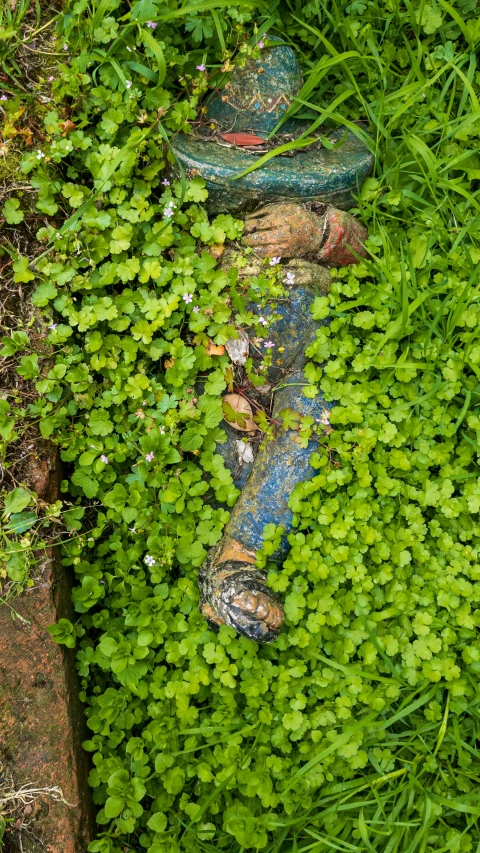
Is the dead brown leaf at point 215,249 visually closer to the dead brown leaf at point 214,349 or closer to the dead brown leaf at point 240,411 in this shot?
the dead brown leaf at point 214,349

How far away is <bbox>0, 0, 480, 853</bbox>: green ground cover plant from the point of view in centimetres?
295

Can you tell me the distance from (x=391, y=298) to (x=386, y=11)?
1.76 metres

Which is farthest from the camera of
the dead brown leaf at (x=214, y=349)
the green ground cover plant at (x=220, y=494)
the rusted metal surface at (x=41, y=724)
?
the dead brown leaf at (x=214, y=349)

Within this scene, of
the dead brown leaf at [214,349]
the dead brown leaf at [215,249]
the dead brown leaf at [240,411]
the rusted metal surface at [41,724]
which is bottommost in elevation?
the rusted metal surface at [41,724]

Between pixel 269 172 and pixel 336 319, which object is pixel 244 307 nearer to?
pixel 336 319

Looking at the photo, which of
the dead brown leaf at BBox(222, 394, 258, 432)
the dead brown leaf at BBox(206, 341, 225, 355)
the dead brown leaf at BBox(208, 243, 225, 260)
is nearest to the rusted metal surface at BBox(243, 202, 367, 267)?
the dead brown leaf at BBox(208, 243, 225, 260)

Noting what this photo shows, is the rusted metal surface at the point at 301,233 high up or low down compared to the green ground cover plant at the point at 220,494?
up

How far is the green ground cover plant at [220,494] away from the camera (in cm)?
295

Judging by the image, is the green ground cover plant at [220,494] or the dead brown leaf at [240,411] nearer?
the green ground cover plant at [220,494]

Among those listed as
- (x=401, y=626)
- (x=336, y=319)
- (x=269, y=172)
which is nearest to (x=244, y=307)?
(x=336, y=319)

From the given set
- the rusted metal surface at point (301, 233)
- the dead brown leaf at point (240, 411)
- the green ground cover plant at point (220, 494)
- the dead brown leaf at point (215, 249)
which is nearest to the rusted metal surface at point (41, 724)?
the green ground cover plant at point (220, 494)

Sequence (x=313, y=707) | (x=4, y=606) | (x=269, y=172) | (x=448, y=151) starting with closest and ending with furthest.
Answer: (x=4, y=606) < (x=313, y=707) < (x=269, y=172) < (x=448, y=151)

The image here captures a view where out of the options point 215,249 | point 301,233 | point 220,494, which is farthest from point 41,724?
point 301,233

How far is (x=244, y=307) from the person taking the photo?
127 inches
